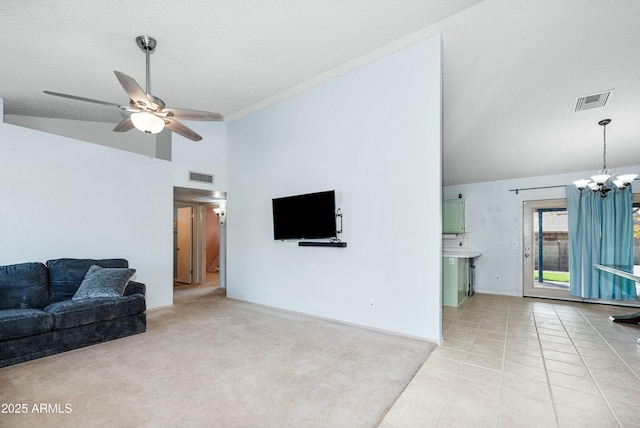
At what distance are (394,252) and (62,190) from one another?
453 centimetres

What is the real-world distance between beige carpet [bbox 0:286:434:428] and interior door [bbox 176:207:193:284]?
381 cm

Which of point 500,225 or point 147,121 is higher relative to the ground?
point 147,121

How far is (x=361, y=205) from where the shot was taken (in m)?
3.78

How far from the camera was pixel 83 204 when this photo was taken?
4.04 m

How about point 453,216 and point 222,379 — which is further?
point 453,216

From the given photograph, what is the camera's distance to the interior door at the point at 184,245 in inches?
288

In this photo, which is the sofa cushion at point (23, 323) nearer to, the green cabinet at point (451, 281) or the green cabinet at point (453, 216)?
the green cabinet at point (451, 281)

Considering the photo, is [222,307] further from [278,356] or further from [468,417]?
[468,417]

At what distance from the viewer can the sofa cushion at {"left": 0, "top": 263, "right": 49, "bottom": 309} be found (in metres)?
3.11

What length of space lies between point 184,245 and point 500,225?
7.67m

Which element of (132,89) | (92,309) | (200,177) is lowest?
(92,309)

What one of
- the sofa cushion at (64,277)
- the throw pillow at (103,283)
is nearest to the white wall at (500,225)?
the throw pillow at (103,283)

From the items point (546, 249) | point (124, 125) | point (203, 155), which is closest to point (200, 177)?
point (203, 155)

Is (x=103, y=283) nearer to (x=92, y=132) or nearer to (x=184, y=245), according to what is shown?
(x=92, y=132)
